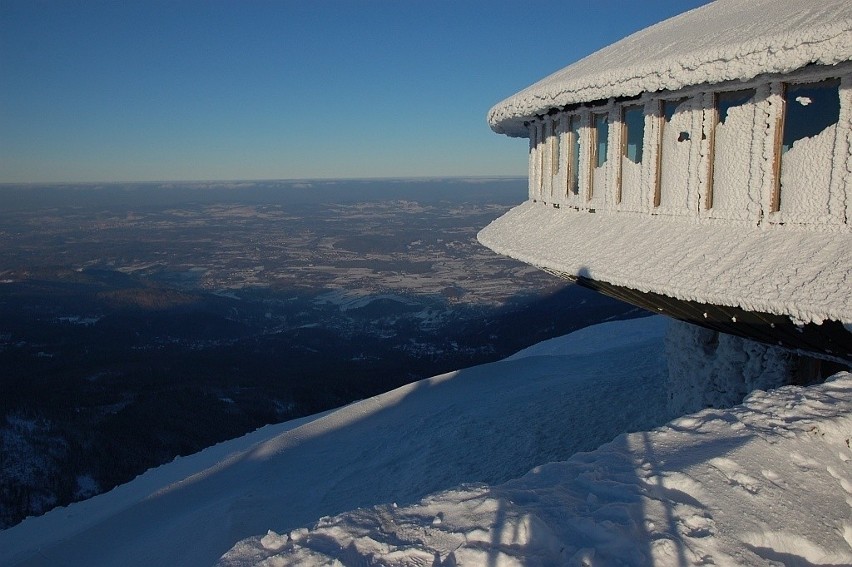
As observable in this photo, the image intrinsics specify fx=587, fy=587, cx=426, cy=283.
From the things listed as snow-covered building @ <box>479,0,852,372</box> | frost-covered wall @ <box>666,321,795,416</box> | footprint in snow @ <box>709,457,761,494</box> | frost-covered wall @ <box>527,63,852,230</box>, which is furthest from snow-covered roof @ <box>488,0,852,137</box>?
frost-covered wall @ <box>666,321,795,416</box>

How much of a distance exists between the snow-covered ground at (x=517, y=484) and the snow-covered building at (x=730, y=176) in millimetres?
813

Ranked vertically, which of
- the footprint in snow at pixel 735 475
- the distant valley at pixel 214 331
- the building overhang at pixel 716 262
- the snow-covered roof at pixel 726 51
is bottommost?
the distant valley at pixel 214 331

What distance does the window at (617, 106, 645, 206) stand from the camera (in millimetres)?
5543

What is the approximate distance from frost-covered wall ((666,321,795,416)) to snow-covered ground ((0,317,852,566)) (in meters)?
0.95

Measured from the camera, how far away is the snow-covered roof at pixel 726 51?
363 cm

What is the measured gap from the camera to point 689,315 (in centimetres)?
513

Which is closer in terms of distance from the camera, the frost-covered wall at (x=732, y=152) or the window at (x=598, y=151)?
the frost-covered wall at (x=732, y=152)

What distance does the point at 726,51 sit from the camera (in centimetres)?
404

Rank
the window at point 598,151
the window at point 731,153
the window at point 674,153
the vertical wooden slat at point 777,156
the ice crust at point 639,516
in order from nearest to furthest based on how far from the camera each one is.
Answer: the ice crust at point 639,516 → the vertical wooden slat at point 777,156 → the window at point 731,153 → the window at point 674,153 → the window at point 598,151

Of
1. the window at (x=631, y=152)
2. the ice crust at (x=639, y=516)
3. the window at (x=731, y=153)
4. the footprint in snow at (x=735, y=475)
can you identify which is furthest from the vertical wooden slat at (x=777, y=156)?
the footprint in snow at (x=735, y=475)

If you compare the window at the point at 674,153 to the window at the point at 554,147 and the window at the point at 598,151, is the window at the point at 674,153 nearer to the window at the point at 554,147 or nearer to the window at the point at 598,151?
the window at the point at 598,151

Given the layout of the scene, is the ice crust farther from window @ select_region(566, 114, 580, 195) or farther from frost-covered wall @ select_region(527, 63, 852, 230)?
window @ select_region(566, 114, 580, 195)

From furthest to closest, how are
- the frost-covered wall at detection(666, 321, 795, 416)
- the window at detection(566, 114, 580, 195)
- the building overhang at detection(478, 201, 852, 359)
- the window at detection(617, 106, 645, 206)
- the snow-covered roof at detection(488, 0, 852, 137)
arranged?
the window at detection(566, 114, 580, 195)
the frost-covered wall at detection(666, 321, 795, 416)
the window at detection(617, 106, 645, 206)
the building overhang at detection(478, 201, 852, 359)
the snow-covered roof at detection(488, 0, 852, 137)

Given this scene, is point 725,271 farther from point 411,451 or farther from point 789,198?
point 411,451
